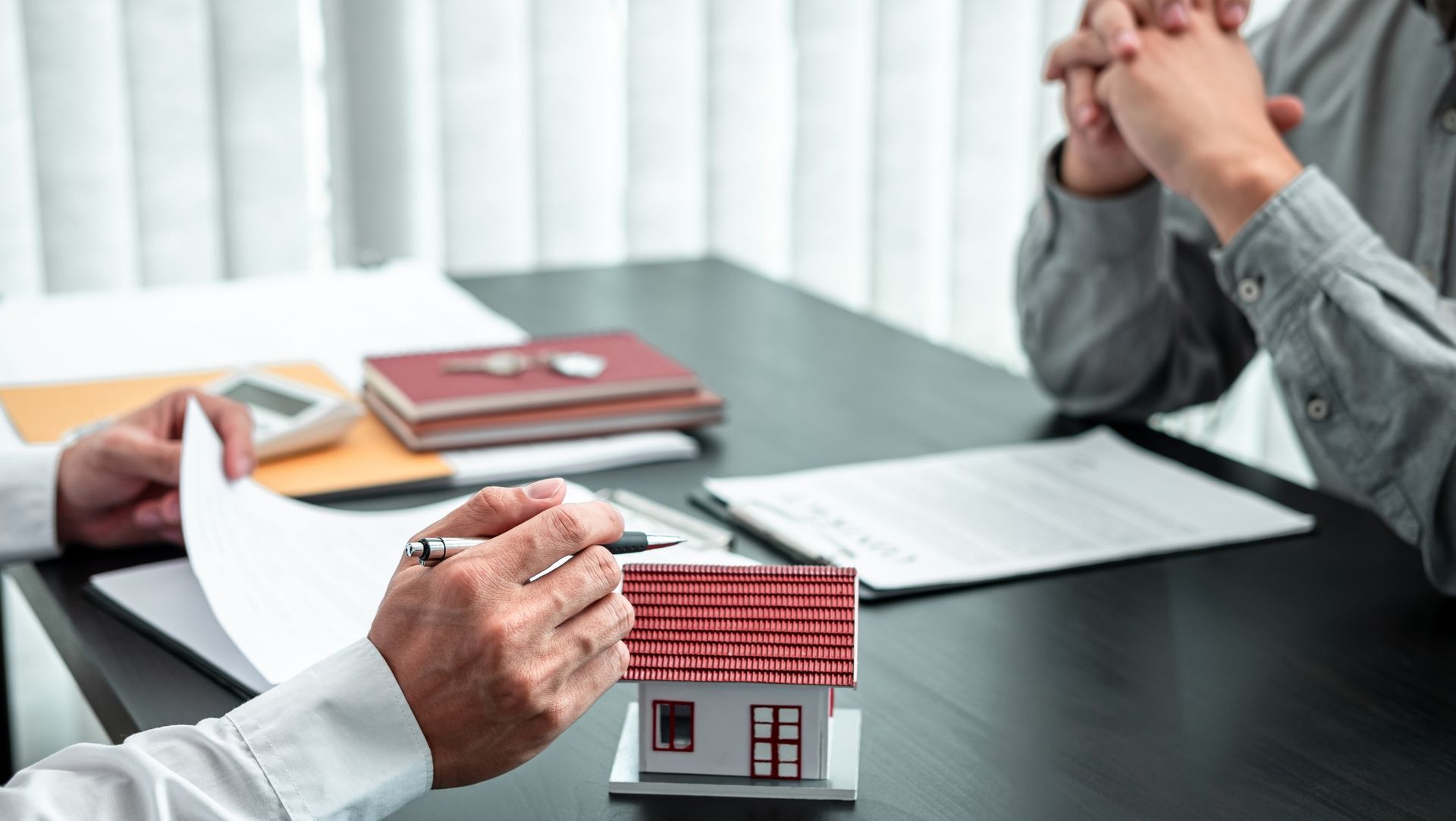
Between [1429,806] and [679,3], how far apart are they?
204 centimetres

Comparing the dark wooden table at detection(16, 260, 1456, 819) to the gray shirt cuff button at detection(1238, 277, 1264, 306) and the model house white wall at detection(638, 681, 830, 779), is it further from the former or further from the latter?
the gray shirt cuff button at detection(1238, 277, 1264, 306)

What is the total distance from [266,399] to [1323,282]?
2.62 ft

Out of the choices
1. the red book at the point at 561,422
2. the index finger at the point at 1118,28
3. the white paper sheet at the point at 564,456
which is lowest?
the white paper sheet at the point at 564,456

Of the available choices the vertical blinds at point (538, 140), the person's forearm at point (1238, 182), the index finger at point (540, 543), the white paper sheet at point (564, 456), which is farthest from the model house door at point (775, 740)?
the vertical blinds at point (538, 140)

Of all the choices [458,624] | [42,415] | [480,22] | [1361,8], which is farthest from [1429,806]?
[480,22]

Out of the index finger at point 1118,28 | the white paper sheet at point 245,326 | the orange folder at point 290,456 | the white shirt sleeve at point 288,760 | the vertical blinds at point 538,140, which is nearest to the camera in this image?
the white shirt sleeve at point 288,760

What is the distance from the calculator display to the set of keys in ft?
0.45

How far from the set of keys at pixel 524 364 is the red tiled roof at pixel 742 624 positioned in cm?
56

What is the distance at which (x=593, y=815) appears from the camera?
2.31 feet

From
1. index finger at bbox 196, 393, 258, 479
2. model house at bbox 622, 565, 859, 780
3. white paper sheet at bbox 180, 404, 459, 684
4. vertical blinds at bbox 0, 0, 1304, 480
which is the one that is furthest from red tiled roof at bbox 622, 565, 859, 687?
vertical blinds at bbox 0, 0, 1304, 480

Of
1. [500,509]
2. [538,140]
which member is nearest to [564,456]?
[500,509]

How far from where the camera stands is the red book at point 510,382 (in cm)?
120

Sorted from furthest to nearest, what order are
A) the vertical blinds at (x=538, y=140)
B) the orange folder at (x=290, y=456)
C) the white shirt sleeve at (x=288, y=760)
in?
the vertical blinds at (x=538, y=140) < the orange folder at (x=290, y=456) < the white shirt sleeve at (x=288, y=760)

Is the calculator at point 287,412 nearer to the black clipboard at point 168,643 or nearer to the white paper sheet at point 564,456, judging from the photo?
the white paper sheet at point 564,456
